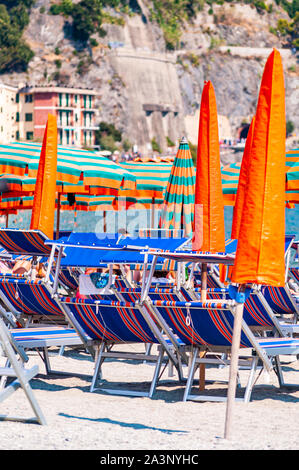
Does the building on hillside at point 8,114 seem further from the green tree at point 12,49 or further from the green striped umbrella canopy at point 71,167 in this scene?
the green striped umbrella canopy at point 71,167

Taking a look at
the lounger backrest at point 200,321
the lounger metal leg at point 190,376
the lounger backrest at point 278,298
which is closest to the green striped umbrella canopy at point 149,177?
the lounger backrest at point 278,298

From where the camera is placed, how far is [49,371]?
719 centimetres

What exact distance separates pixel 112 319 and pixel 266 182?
73.6 inches

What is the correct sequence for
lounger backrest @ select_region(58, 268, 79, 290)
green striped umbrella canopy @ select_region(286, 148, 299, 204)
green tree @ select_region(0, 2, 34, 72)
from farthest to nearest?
green tree @ select_region(0, 2, 34, 72), green striped umbrella canopy @ select_region(286, 148, 299, 204), lounger backrest @ select_region(58, 268, 79, 290)

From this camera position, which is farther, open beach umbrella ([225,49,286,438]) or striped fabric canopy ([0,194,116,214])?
striped fabric canopy ([0,194,116,214])

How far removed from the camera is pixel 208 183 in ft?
24.4

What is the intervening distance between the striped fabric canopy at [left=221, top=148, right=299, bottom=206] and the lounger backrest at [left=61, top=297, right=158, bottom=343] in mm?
6952

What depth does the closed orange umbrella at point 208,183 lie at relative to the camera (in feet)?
24.3

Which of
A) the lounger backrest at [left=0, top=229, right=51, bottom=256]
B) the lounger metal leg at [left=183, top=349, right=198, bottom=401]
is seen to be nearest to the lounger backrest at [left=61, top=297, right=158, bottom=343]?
the lounger metal leg at [left=183, top=349, right=198, bottom=401]

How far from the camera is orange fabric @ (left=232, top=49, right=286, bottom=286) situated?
16.3 ft

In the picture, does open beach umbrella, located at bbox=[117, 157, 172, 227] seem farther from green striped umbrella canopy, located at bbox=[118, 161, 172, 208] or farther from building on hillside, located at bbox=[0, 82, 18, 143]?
building on hillside, located at bbox=[0, 82, 18, 143]

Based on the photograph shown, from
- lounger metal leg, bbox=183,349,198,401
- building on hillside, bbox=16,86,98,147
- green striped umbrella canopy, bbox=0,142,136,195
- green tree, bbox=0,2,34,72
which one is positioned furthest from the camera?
green tree, bbox=0,2,34,72

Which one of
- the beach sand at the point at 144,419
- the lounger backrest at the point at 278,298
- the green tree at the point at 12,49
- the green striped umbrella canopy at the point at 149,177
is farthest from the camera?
the green tree at the point at 12,49

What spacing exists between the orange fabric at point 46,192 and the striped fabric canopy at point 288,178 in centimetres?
392
